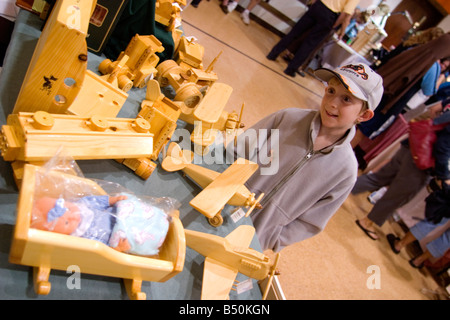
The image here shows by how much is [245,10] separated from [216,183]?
3.96 metres

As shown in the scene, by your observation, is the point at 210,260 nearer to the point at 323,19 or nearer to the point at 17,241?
the point at 17,241

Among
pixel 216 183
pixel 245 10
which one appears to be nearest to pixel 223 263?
pixel 216 183

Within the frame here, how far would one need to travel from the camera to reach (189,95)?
4.10 ft

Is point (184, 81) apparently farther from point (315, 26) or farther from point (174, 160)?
point (315, 26)

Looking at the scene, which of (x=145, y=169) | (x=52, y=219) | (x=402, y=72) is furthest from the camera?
(x=402, y=72)

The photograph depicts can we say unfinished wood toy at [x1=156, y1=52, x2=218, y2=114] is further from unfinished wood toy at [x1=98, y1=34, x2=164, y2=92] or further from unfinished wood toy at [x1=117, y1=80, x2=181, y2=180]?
unfinished wood toy at [x1=117, y1=80, x2=181, y2=180]

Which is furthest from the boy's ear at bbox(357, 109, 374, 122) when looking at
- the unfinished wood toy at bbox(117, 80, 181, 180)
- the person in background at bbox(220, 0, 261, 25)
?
the person in background at bbox(220, 0, 261, 25)

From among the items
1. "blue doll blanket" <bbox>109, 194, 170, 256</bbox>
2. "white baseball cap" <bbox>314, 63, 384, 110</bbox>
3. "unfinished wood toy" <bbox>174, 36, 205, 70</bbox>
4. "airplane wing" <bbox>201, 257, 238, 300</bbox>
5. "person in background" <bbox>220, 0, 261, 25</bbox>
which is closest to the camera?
"blue doll blanket" <bbox>109, 194, 170, 256</bbox>

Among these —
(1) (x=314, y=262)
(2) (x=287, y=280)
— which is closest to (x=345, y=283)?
(1) (x=314, y=262)

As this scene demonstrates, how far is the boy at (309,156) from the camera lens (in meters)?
1.07

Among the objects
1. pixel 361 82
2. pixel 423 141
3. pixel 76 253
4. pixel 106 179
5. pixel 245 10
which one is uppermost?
pixel 361 82

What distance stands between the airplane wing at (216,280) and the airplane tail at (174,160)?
1.08 ft

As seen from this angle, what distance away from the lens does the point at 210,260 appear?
0.84 m

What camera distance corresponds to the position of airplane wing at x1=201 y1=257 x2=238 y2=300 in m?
0.79
